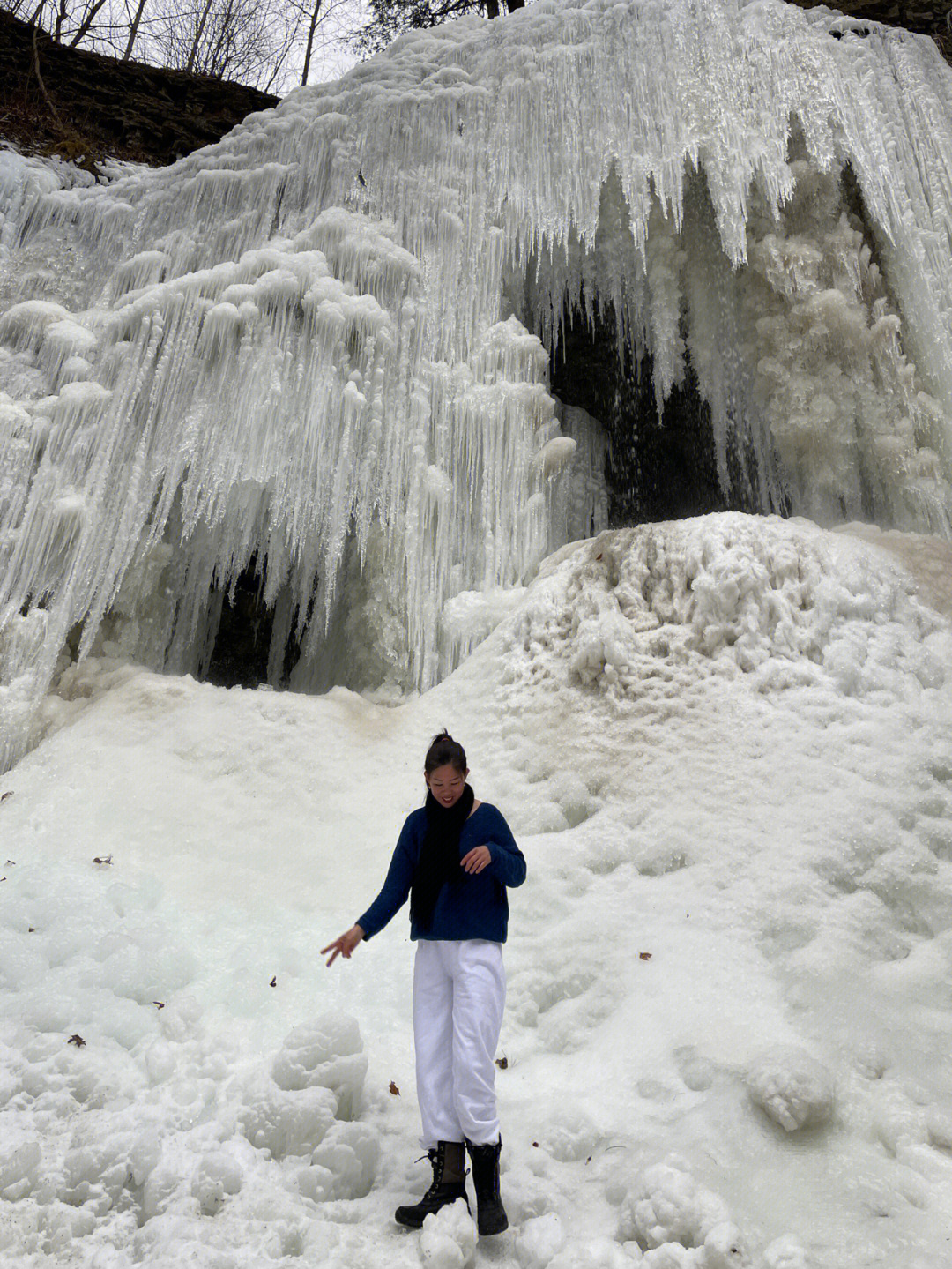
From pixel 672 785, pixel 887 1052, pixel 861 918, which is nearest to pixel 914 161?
pixel 672 785

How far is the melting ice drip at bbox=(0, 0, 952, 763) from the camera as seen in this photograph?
5504mm

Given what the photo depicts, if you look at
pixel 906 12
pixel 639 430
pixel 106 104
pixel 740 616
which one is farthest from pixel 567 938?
pixel 106 104

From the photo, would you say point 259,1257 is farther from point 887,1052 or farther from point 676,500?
point 676,500

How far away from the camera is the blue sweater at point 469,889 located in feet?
6.97

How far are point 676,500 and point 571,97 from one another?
334 cm

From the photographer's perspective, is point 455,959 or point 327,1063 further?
point 327,1063

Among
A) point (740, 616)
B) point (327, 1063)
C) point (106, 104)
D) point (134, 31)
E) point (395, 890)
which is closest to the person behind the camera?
point (395, 890)

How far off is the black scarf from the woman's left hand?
0.29 feet

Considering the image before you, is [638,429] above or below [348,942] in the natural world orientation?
below

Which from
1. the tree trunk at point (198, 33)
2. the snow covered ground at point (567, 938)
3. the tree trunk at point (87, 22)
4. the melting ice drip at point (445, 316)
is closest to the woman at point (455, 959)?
the snow covered ground at point (567, 938)

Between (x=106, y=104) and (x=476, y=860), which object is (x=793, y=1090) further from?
(x=106, y=104)

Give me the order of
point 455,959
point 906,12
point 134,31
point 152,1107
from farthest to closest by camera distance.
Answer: point 134,31, point 906,12, point 152,1107, point 455,959

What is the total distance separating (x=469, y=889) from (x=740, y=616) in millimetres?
2634

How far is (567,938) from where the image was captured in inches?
130
